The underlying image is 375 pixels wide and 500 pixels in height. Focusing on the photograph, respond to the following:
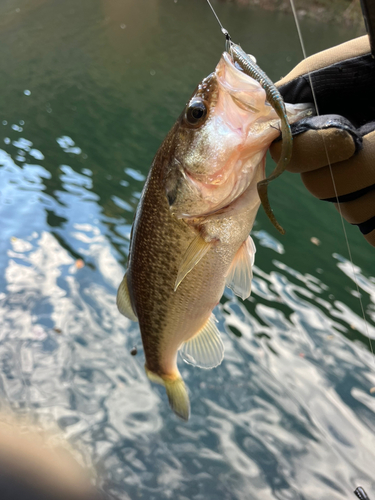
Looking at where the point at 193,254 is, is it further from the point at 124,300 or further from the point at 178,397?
the point at 178,397

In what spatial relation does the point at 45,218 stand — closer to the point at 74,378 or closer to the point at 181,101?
the point at 74,378

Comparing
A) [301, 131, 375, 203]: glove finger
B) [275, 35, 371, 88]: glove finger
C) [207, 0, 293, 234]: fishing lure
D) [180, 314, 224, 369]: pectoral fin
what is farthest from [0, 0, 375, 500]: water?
[275, 35, 371, 88]: glove finger

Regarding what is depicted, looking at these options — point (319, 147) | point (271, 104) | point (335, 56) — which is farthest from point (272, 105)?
point (335, 56)

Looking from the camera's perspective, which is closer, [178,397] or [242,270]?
[242,270]

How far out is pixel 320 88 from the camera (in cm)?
212

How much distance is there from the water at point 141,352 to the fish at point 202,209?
209 cm

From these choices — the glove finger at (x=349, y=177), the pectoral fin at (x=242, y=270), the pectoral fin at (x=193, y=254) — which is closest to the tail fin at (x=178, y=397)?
the pectoral fin at (x=242, y=270)

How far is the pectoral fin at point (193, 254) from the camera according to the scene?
6.53ft

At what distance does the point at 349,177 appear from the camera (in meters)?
1.92

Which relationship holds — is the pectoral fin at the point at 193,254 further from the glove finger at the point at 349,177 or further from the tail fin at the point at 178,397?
the tail fin at the point at 178,397

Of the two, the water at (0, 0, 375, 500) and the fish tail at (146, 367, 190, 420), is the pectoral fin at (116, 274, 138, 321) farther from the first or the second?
the water at (0, 0, 375, 500)

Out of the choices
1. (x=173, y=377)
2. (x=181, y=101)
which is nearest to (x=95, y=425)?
(x=173, y=377)

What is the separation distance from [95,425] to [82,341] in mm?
1098

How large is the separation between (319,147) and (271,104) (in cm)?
35
